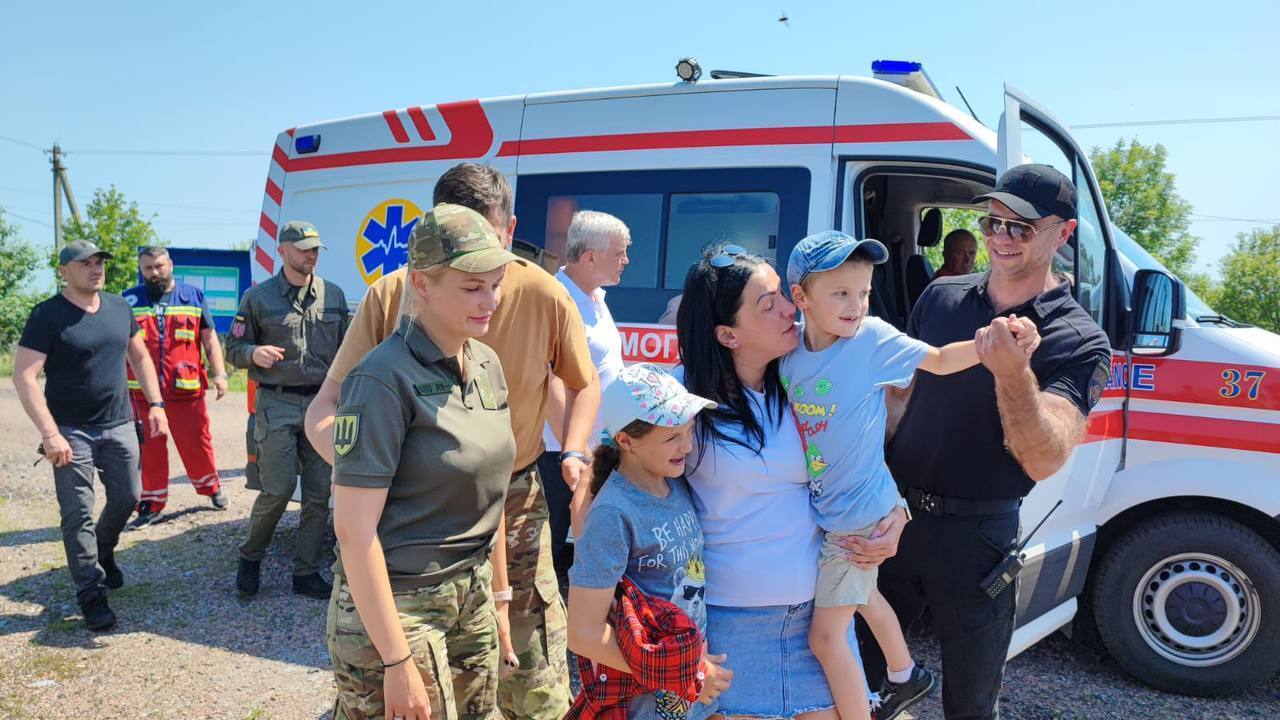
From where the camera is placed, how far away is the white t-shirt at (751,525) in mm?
2004

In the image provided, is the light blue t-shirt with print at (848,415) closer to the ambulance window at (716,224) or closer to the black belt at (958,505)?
the black belt at (958,505)

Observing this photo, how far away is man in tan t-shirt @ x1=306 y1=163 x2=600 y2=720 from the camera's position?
2.73 m

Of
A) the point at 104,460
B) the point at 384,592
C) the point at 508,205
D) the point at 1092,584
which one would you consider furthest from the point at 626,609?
the point at 104,460

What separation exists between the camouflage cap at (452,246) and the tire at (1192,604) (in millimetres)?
3548

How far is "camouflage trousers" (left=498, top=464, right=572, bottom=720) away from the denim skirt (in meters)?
0.96

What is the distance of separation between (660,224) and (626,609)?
9.35 feet

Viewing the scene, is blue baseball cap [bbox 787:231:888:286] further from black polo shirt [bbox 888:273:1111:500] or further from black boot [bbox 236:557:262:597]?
black boot [bbox 236:557:262:597]

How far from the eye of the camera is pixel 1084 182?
3701mm

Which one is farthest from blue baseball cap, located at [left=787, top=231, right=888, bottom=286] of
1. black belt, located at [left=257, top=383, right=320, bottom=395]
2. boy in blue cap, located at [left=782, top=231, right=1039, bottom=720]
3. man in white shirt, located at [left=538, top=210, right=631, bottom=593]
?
black belt, located at [left=257, top=383, right=320, bottom=395]

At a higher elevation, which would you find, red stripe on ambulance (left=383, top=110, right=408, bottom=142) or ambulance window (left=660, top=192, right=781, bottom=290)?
red stripe on ambulance (left=383, top=110, right=408, bottom=142)

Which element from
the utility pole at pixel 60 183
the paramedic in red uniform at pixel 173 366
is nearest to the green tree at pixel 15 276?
the utility pole at pixel 60 183

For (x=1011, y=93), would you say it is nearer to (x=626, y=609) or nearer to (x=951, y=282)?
(x=951, y=282)

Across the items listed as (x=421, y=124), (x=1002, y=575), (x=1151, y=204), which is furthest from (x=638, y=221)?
(x=1151, y=204)

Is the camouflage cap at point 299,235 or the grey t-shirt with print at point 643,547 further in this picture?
the camouflage cap at point 299,235
